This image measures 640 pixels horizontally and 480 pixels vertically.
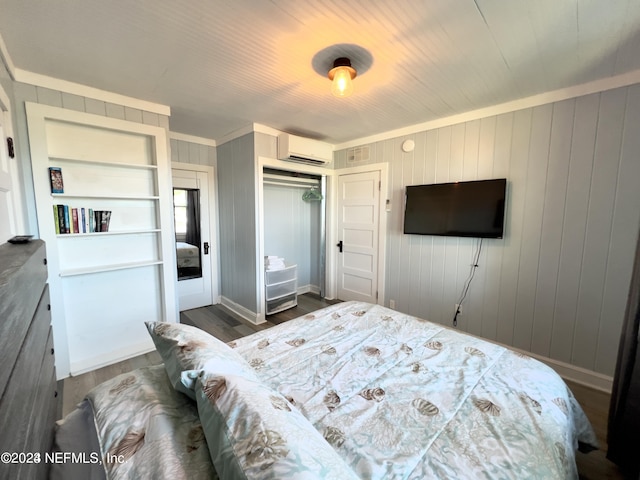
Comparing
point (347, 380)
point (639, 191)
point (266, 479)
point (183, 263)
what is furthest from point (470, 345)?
point (183, 263)

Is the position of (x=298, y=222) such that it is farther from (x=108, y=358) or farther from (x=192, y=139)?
(x=108, y=358)

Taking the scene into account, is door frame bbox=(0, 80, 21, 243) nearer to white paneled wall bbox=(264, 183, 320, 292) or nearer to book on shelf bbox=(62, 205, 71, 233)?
book on shelf bbox=(62, 205, 71, 233)

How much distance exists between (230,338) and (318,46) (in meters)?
2.88

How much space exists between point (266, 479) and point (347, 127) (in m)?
3.31

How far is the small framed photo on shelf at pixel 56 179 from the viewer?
212 cm

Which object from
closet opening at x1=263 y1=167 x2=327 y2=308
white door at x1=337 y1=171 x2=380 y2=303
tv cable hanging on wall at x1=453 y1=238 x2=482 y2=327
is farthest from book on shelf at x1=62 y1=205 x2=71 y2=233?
tv cable hanging on wall at x1=453 y1=238 x2=482 y2=327

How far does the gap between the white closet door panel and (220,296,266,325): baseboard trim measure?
81.8 inches

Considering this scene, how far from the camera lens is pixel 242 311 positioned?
142 inches

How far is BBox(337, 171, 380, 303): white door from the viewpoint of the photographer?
361 cm

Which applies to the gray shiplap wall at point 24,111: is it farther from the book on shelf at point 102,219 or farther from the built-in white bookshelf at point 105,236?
the book on shelf at point 102,219

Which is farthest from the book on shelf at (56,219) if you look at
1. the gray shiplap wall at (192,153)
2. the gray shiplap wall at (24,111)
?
the gray shiplap wall at (192,153)

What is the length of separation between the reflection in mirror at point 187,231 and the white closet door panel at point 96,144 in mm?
1046

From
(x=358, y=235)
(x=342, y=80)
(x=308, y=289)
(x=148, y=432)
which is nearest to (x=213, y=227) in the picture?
(x=308, y=289)

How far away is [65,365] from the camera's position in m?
2.24
